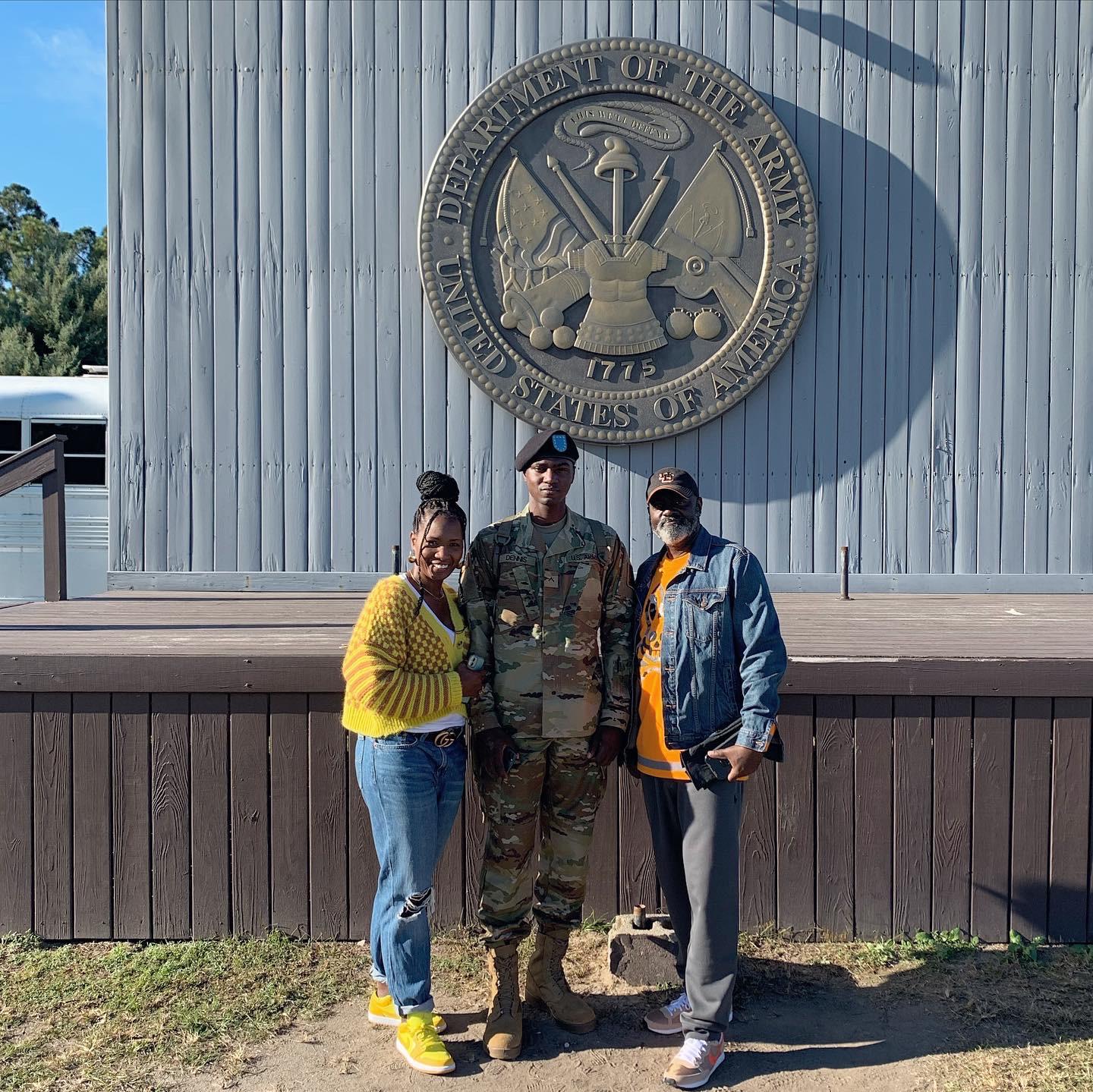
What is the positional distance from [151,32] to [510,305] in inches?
102

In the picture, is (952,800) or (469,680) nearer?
(469,680)

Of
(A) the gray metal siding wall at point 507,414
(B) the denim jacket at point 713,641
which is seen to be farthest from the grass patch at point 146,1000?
(A) the gray metal siding wall at point 507,414

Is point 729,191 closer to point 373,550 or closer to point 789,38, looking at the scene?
point 789,38

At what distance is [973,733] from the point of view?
373 cm

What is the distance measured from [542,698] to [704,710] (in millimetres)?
453

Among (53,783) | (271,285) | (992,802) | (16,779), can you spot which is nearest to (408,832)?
(53,783)

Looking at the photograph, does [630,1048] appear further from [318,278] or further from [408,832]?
[318,278]

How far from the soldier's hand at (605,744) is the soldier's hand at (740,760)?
0.99 ft

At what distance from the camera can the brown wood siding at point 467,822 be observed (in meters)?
3.72

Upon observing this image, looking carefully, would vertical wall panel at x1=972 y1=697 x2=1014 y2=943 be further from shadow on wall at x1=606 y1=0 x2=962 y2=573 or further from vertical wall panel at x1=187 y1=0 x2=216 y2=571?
vertical wall panel at x1=187 y1=0 x2=216 y2=571

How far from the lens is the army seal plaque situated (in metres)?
5.80

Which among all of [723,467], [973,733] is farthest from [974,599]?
[973,733]

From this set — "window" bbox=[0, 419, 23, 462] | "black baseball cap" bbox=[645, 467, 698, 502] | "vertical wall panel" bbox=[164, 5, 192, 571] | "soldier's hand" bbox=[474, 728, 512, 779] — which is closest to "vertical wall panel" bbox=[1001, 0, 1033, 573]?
"black baseball cap" bbox=[645, 467, 698, 502]

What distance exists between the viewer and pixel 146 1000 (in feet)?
11.1
